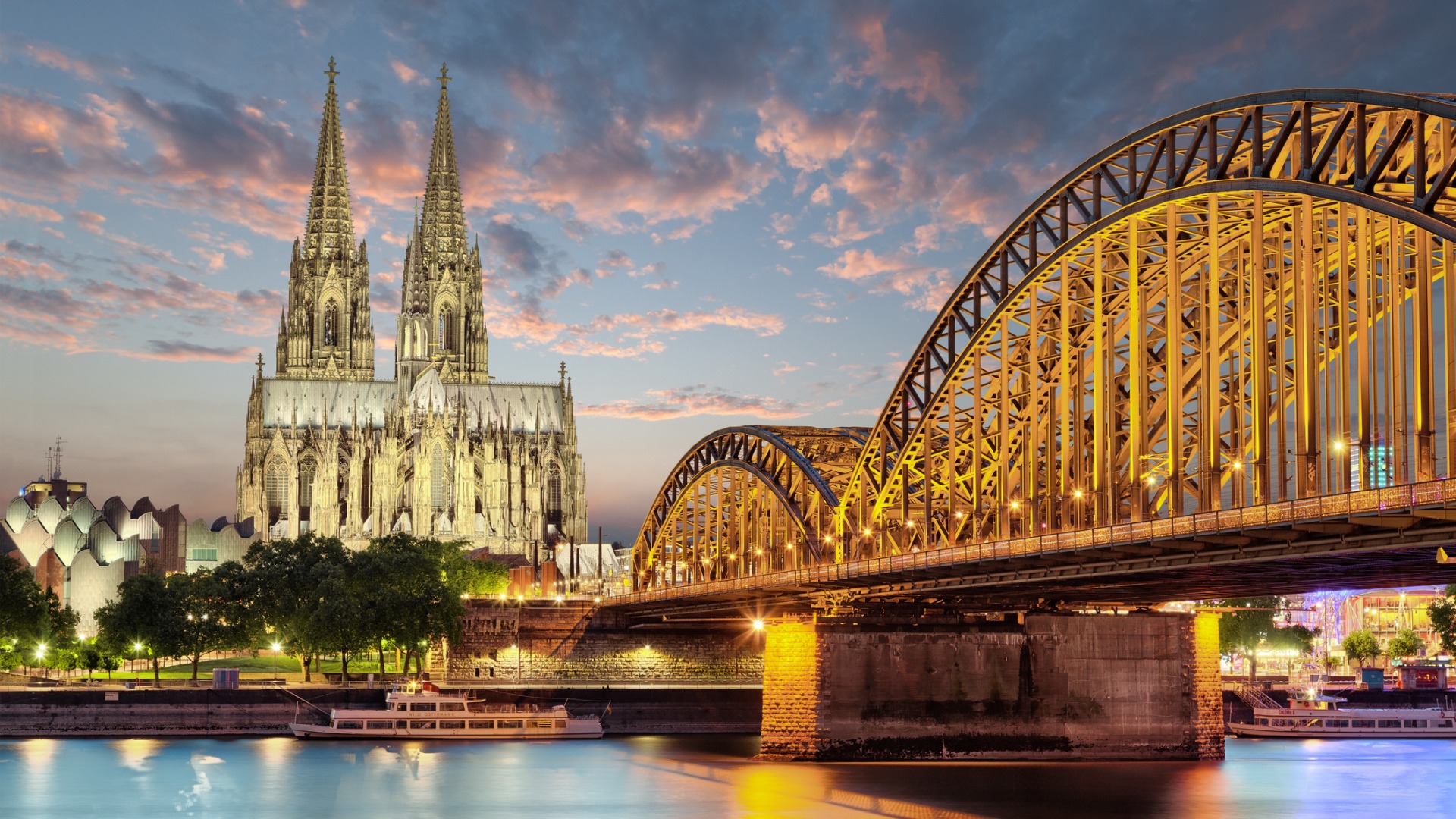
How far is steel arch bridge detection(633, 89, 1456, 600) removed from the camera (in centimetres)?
3828

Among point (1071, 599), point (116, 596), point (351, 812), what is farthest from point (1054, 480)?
point (116, 596)

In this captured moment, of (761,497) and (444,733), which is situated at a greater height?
(761,497)

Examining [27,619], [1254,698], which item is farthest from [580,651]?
[1254,698]

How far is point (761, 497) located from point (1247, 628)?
6089cm

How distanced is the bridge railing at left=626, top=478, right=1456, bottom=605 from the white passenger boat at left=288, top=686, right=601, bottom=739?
2483cm

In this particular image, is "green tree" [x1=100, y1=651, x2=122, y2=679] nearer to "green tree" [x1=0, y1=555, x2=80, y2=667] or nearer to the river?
"green tree" [x1=0, y1=555, x2=80, y2=667]

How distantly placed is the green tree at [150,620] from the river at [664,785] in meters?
27.0

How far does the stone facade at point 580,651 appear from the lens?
108 metres

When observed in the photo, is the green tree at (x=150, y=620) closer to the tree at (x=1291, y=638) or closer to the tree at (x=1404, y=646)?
the tree at (x=1291, y=638)

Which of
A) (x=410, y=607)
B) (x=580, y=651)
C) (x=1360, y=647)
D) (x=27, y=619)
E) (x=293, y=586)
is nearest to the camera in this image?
(x=410, y=607)

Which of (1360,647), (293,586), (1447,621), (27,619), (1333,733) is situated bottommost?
(1333,733)

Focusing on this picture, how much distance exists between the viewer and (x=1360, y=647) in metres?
158

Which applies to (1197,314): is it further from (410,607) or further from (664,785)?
(410,607)

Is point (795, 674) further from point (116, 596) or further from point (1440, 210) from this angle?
point (116, 596)
